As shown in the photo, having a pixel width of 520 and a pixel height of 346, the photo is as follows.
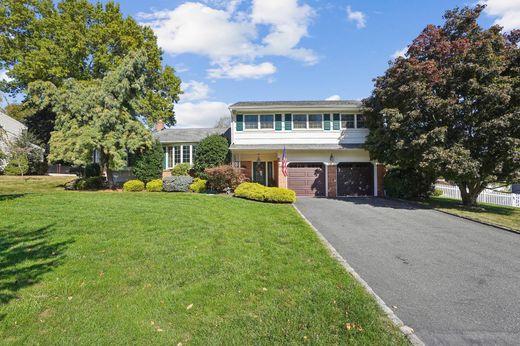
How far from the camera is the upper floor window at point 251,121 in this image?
63.3 ft

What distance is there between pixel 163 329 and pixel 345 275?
3.22 m

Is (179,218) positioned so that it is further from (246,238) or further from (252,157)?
(252,157)

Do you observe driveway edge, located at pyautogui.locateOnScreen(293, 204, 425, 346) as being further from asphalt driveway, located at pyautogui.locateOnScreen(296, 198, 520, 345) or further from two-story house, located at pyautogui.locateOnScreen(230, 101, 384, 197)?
two-story house, located at pyautogui.locateOnScreen(230, 101, 384, 197)

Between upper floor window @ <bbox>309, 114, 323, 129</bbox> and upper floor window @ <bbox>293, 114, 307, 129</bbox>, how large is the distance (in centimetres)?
39

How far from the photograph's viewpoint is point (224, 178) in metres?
16.7

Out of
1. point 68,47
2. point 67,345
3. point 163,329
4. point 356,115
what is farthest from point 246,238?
point 68,47

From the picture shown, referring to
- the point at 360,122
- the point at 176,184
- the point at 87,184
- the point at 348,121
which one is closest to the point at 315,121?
the point at 348,121

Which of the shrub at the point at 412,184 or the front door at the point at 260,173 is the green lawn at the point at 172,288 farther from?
the front door at the point at 260,173

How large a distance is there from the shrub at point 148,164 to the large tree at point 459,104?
13.7 meters

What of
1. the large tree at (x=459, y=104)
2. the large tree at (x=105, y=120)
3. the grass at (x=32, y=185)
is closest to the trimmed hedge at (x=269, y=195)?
the large tree at (x=459, y=104)

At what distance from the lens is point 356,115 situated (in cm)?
1941

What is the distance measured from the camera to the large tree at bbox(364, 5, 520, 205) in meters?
12.0

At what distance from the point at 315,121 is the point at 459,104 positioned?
27.3 ft

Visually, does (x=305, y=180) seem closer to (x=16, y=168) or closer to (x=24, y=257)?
(x=24, y=257)
